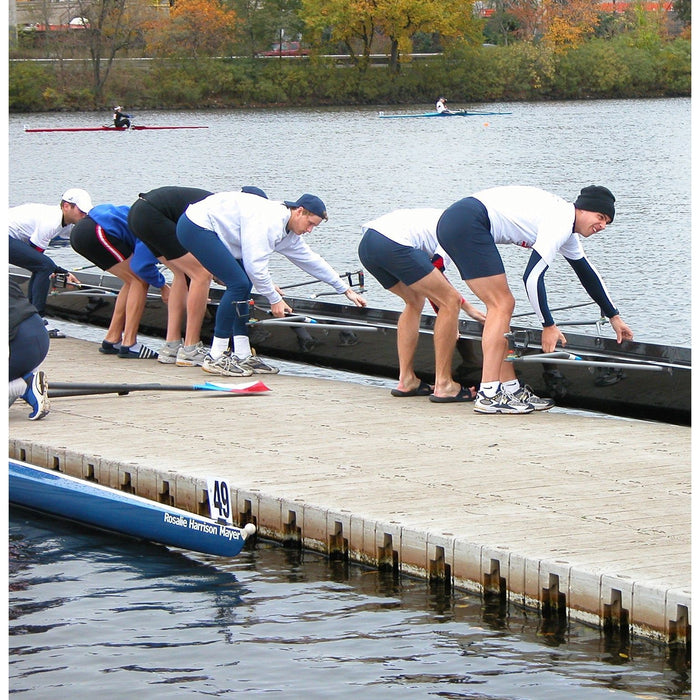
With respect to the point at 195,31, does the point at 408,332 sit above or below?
below

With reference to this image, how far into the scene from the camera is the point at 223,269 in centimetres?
1090

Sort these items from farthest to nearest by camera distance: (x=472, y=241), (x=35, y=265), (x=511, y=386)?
(x=35, y=265) < (x=511, y=386) < (x=472, y=241)

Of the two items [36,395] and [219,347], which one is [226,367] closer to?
[219,347]

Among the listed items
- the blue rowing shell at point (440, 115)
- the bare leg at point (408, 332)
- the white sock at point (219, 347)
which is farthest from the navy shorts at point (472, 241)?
the blue rowing shell at point (440, 115)

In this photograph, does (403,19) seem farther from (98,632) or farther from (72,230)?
(98,632)

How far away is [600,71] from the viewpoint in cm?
8594

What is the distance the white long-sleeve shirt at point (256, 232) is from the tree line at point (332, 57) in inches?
2646

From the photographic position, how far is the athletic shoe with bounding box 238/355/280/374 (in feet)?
37.1

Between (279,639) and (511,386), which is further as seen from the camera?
(511,386)

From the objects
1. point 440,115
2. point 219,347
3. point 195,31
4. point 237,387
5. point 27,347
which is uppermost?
point 195,31

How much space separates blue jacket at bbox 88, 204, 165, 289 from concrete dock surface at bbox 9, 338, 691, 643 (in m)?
1.76

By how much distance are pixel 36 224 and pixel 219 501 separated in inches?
233

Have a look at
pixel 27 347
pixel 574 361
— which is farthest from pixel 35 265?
pixel 574 361

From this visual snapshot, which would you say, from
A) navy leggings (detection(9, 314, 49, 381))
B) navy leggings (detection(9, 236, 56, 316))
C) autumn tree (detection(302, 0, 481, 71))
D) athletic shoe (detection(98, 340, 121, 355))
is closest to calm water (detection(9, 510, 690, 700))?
navy leggings (detection(9, 314, 49, 381))
